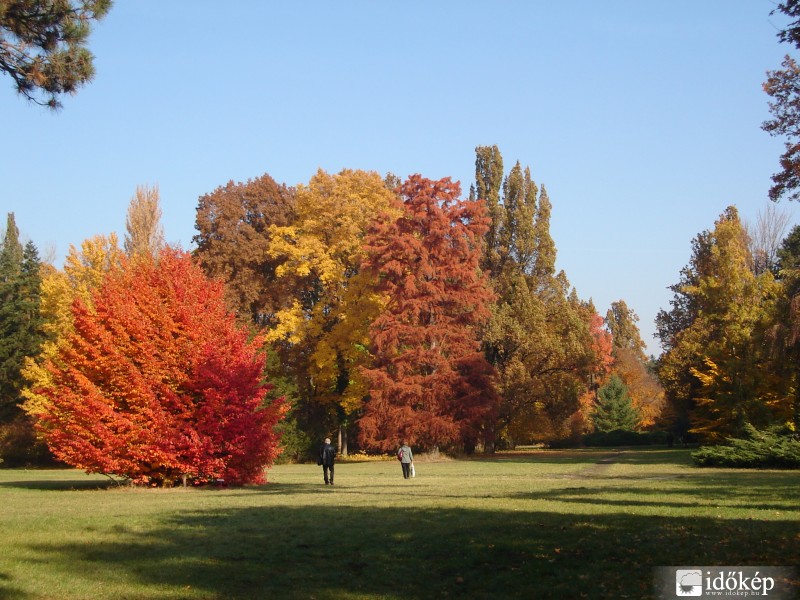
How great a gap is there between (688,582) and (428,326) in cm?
4262

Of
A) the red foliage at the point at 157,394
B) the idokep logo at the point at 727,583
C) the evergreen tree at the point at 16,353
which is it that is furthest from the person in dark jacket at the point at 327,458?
the evergreen tree at the point at 16,353

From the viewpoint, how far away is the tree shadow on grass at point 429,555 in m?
10.4

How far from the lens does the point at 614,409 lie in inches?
3337

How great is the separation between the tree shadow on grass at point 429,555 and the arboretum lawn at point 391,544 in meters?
0.03

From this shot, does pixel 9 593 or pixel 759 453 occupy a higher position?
pixel 759 453

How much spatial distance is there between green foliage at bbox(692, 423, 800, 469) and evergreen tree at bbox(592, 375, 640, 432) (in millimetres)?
47333

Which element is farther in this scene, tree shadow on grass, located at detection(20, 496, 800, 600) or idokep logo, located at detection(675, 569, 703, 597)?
tree shadow on grass, located at detection(20, 496, 800, 600)

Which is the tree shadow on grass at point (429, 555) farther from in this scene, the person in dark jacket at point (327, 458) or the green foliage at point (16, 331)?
the green foliage at point (16, 331)

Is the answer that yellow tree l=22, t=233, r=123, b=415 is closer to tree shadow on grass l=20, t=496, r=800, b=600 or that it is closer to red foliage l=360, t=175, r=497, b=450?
red foliage l=360, t=175, r=497, b=450

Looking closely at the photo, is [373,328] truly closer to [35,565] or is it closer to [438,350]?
[438,350]

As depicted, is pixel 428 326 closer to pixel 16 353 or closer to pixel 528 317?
pixel 528 317

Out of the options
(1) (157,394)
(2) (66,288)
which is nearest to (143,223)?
(2) (66,288)

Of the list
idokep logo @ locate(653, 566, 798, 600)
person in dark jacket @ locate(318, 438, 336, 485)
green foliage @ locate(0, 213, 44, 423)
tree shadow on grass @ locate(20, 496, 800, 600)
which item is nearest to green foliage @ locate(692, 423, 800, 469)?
person in dark jacket @ locate(318, 438, 336, 485)

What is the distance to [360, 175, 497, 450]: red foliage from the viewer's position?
1993 inches
